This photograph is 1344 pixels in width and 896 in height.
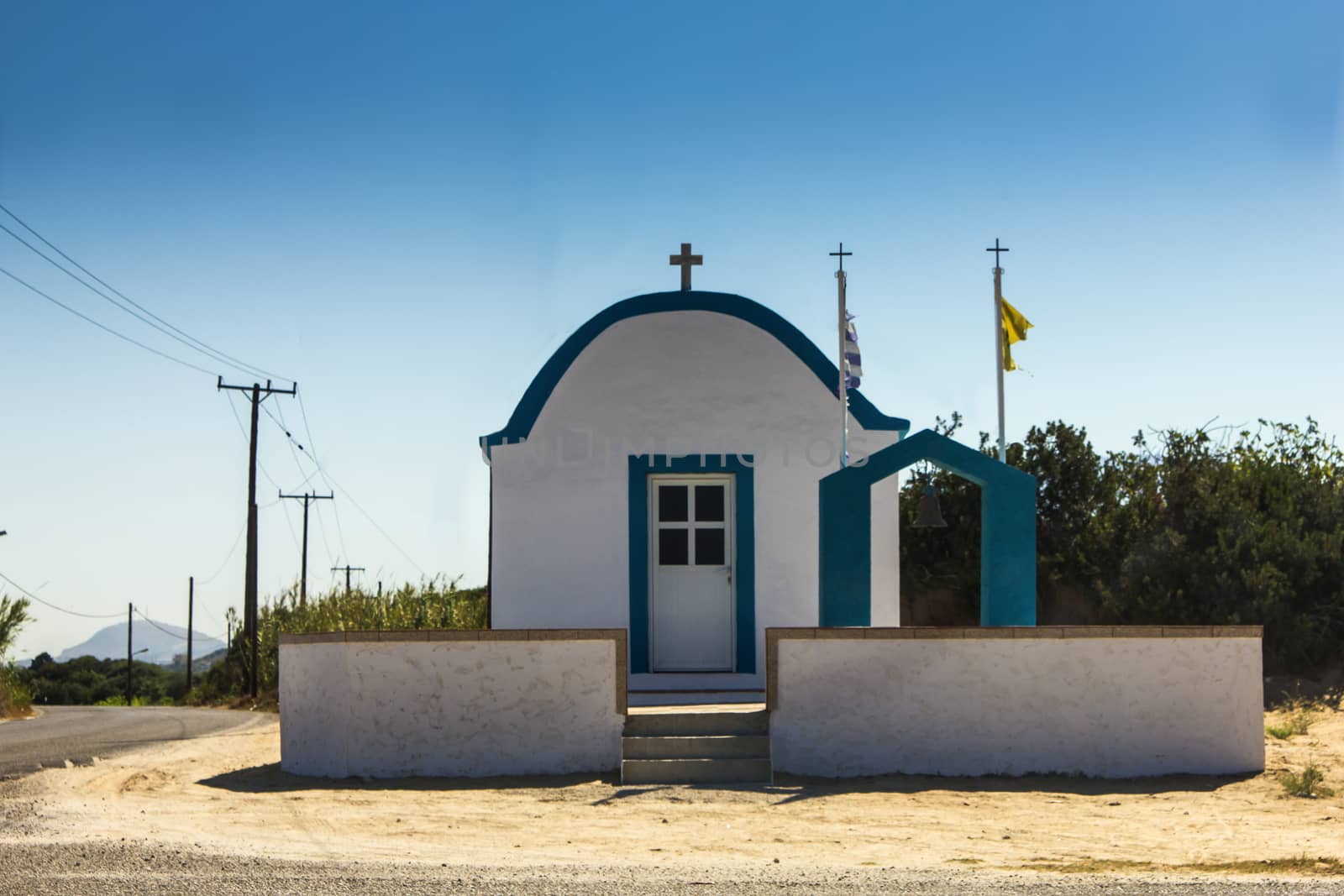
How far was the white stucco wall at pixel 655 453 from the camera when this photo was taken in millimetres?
13375

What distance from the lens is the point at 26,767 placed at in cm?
1198

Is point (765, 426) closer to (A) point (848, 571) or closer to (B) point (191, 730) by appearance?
(A) point (848, 571)

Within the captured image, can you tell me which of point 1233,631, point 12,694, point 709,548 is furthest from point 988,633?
point 12,694

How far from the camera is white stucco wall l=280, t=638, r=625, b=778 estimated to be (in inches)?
421

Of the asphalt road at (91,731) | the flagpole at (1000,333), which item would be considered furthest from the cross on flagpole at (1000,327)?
the asphalt road at (91,731)

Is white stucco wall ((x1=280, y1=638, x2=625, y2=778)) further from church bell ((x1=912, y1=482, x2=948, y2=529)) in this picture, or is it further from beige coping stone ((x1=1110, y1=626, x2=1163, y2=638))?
beige coping stone ((x1=1110, y1=626, x2=1163, y2=638))

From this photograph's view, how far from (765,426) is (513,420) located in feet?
8.30

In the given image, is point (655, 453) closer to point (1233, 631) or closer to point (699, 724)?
point (699, 724)

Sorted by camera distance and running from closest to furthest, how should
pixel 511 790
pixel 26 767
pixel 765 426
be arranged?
1. pixel 511 790
2. pixel 26 767
3. pixel 765 426

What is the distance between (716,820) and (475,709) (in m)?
2.48

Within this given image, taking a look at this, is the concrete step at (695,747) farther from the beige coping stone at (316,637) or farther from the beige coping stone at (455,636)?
the beige coping stone at (316,637)

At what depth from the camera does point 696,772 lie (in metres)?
10.3

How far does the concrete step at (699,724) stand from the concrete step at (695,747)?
16 cm

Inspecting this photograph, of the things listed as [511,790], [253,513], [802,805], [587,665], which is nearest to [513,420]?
[587,665]
